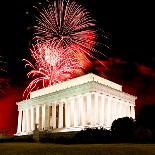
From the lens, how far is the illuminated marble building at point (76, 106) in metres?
81.4

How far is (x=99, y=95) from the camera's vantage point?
82.6 metres

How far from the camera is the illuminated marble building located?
81375 mm

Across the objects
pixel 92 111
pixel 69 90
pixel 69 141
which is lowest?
pixel 69 141

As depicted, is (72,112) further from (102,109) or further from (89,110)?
(102,109)

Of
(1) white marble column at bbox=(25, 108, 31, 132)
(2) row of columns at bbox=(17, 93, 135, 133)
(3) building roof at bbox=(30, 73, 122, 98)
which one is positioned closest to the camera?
(2) row of columns at bbox=(17, 93, 135, 133)

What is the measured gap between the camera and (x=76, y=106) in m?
86.1

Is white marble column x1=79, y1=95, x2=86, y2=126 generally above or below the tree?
above

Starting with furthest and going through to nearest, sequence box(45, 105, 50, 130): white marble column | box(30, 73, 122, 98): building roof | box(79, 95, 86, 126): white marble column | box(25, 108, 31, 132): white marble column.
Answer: box(25, 108, 31, 132): white marble column → box(45, 105, 50, 130): white marble column → box(30, 73, 122, 98): building roof → box(79, 95, 86, 126): white marble column

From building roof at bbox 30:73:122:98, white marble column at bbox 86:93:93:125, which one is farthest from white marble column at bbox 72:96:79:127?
building roof at bbox 30:73:122:98

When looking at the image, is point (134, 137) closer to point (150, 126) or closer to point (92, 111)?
point (150, 126)

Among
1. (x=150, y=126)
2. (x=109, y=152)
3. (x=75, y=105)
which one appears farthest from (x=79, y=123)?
(x=109, y=152)

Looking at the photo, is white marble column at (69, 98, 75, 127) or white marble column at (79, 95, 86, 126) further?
white marble column at (69, 98, 75, 127)

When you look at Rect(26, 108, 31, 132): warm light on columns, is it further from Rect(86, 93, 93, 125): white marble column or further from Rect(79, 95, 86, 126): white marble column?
Rect(86, 93, 93, 125): white marble column

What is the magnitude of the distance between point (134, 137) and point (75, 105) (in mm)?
37681
